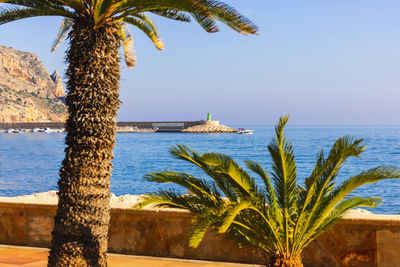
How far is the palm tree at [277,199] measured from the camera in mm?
6398

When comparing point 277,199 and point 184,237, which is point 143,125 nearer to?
point 184,237

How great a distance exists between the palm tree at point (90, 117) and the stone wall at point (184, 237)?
1.45 m

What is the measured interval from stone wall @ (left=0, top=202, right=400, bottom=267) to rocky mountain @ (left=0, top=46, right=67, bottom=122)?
454 ft

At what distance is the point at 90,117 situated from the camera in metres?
6.37

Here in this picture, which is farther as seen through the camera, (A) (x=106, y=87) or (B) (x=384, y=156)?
(B) (x=384, y=156)

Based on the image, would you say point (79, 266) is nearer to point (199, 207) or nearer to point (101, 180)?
point (101, 180)

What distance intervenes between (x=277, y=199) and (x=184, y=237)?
1.77 m

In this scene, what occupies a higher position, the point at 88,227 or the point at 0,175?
the point at 88,227

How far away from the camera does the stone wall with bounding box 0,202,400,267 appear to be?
7070 mm

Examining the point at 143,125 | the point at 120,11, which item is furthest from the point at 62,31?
the point at 143,125

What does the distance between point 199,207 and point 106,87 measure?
2.01 m

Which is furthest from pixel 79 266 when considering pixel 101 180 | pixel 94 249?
pixel 101 180

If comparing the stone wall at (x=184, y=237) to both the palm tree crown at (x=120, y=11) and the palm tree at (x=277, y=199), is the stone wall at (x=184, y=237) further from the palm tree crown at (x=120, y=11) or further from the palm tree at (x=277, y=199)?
the palm tree crown at (x=120, y=11)

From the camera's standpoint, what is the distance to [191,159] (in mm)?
6543
